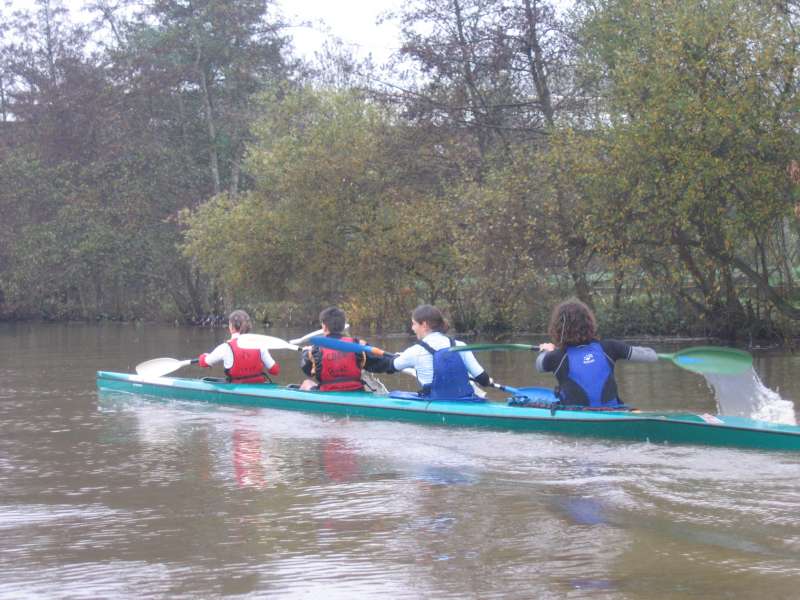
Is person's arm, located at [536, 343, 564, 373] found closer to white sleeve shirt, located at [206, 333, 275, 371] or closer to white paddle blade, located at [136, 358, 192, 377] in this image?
white sleeve shirt, located at [206, 333, 275, 371]

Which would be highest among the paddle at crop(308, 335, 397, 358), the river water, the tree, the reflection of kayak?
the tree

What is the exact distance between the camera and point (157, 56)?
3728 cm

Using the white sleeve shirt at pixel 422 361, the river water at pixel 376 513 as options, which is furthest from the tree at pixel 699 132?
the river water at pixel 376 513

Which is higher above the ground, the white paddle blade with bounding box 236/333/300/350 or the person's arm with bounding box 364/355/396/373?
the white paddle blade with bounding box 236/333/300/350

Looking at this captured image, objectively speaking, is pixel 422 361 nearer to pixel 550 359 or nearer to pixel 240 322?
pixel 550 359

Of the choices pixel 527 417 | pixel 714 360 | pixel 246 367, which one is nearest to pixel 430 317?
pixel 527 417

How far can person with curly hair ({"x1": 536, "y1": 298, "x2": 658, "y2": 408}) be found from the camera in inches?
337

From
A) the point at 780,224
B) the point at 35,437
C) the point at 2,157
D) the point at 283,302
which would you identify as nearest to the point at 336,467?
the point at 35,437

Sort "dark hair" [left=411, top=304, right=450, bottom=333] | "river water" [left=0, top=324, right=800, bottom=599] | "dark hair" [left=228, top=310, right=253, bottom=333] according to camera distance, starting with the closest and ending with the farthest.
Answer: "river water" [left=0, top=324, right=800, bottom=599]
"dark hair" [left=411, top=304, right=450, bottom=333]
"dark hair" [left=228, top=310, right=253, bottom=333]

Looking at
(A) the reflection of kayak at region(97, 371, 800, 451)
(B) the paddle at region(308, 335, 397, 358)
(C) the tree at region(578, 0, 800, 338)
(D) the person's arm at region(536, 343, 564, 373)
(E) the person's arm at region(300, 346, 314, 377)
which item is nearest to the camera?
(A) the reflection of kayak at region(97, 371, 800, 451)

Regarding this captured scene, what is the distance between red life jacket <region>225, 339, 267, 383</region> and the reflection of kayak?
15 cm

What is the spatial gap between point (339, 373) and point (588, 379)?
9.85 feet

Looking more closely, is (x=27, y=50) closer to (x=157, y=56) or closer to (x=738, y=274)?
(x=157, y=56)

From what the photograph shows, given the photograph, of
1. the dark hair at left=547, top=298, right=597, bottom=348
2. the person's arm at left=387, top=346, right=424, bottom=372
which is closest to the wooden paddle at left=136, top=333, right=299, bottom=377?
the person's arm at left=387, top=346, right=424, bottom=372
